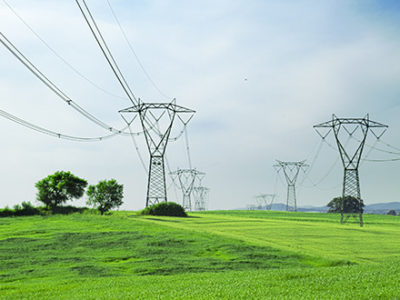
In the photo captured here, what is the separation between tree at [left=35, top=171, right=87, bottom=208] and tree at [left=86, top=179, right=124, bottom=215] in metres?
1.84

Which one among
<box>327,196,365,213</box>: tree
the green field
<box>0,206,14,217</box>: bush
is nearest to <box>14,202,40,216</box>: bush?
<box>0,206,14,217</box>: bush

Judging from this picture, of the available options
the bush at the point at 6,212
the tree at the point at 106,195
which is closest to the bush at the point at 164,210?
the tree at the point at 106,195

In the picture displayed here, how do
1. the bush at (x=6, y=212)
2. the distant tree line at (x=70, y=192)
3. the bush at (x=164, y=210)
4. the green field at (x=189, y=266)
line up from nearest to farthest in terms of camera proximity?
the green field at (x=189, y=266) → the bush at (x=164, y=210) → the bush at (x=6, y=212) → the distant tree line at (x=70, y=192)

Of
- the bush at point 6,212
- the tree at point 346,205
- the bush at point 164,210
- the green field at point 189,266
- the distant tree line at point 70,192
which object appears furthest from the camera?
the tree at point 346,205

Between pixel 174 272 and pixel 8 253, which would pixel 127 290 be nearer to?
pixel 174 272

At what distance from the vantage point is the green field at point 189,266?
960 centimetres

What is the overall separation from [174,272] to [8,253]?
9145 mm

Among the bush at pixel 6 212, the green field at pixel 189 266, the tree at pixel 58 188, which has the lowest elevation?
the green field at pixel 189 266

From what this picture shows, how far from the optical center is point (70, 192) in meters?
50.9

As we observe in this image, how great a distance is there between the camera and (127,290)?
10250mm

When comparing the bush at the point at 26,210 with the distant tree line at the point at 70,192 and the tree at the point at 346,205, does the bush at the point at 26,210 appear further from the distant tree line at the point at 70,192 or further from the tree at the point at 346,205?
the tree at the point at 346,205

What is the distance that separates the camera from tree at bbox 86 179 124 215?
50469 millimetres

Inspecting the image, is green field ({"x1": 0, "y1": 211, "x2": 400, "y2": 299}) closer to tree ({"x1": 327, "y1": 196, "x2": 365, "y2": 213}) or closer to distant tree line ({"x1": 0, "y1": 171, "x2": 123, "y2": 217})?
distant tree line ({"x1": 0, "y1": 171, "x2": 123, "y2": 217})

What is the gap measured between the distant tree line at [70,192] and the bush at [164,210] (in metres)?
8.55
